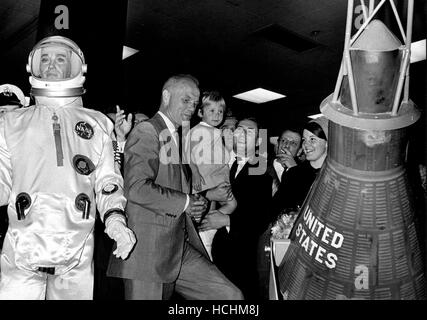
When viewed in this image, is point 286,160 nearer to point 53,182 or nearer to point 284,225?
point 284,225

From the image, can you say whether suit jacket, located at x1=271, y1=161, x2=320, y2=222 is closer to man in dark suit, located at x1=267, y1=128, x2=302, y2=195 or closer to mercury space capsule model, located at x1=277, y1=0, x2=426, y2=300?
man in dark suit, located at x1=267, y1=128, x2=302, y2=195

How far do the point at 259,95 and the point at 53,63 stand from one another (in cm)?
744

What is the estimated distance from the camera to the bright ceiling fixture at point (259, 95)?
348 inches

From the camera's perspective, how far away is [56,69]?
192 cm

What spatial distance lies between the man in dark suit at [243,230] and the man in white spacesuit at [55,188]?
2.70 feet

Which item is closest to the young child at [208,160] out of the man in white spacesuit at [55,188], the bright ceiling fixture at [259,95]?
the man in white spacesuit at [55,188]

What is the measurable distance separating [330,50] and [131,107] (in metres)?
4.33

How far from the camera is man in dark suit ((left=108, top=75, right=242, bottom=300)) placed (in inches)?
79.0

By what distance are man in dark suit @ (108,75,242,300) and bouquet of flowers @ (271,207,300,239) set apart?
13.3 inches

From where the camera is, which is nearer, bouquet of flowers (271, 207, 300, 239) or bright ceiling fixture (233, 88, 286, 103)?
bouquet of flowers (271, 207, 300, 239)

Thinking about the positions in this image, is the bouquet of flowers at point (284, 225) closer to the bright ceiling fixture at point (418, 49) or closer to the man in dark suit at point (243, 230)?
the man in dark suit at point (243, 230)

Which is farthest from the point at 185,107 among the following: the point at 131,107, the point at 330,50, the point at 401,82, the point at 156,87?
the point at 131,107

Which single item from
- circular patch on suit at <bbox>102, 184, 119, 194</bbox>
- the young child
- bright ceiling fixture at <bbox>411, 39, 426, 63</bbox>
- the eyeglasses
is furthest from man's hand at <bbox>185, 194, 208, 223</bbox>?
bright ceiling fixture at <bbox>411, 39, 426, 63</bbox>

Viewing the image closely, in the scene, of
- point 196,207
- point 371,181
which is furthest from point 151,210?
point 371,181
